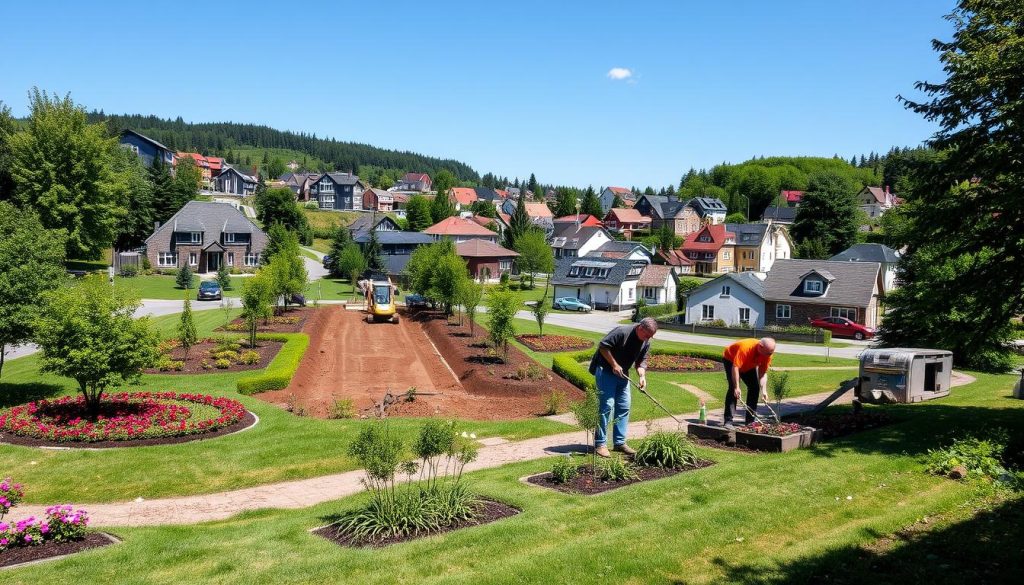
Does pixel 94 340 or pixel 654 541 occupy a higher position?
pixel 94 340

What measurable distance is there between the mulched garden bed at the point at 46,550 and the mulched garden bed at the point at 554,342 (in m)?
24.3

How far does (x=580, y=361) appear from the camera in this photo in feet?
97.9

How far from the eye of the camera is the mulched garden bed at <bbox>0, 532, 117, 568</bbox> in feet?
27.4

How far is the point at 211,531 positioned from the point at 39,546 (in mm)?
1926

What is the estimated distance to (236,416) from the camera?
57.6 ft

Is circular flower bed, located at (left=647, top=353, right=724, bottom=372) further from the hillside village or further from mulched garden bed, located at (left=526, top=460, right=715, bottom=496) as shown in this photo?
mulched garden bed, located at (left=526, top=460, right=715, bottom=496)

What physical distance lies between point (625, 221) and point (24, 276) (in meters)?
111

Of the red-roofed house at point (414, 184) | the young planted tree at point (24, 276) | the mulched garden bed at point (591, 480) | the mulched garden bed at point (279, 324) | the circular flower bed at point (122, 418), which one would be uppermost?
the red-roofed house at point (414, 184)

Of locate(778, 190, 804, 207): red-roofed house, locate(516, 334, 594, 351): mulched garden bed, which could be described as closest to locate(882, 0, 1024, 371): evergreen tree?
locate(516, 334, 594, 351): mulched garden bed

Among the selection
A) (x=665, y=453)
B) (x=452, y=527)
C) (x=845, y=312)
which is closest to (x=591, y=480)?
(x=665, y=453)

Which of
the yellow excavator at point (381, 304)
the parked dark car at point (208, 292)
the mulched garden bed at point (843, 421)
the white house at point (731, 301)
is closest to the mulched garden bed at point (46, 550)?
the mulched garden bed at point (843, 421)

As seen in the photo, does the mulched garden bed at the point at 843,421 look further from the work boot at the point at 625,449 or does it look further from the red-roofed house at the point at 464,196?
the red-roofed house at the point at 464,196

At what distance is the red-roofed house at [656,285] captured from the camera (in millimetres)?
57625

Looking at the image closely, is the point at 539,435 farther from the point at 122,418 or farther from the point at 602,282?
the point at 602,282
